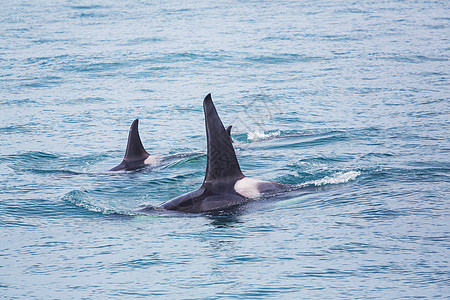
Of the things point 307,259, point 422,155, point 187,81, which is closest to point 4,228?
point 307,259

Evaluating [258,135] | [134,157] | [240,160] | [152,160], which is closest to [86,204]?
[134,157]

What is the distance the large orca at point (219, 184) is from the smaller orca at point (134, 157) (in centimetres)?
418

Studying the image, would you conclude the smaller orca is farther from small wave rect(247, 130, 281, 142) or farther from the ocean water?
small wave rect(247, 130, 281, 142)

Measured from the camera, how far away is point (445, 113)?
20.0 m

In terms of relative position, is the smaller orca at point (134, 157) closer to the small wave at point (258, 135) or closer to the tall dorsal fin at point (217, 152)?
the small wave at point (258, 135)

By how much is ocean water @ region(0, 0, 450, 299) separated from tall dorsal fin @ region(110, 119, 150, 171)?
0.55m

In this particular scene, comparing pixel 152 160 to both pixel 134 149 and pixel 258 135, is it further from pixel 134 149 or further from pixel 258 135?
pixel 258 135

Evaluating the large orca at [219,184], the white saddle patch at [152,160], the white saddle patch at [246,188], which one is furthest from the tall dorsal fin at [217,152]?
the white saddle patch at [152,160]

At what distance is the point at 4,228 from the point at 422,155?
857 cm

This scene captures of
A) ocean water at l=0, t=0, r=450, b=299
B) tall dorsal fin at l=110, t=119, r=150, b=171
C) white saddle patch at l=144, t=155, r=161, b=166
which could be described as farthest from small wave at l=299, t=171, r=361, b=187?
tall dorsal fin at l=110, t=119, r=150, b=171

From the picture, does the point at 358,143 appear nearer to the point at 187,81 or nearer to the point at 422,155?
the point at 422,155

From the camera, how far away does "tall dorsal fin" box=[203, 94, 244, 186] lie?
1071 cm

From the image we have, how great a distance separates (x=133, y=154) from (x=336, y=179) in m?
4.71

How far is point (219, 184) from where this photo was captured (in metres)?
11.1
